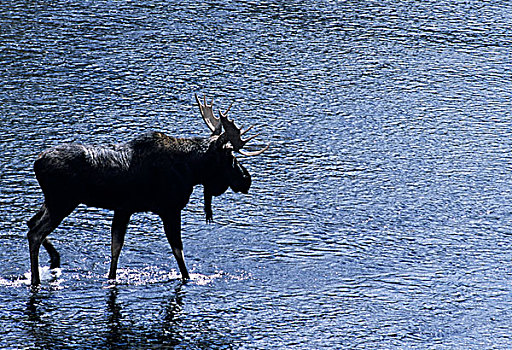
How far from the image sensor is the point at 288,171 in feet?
40.1

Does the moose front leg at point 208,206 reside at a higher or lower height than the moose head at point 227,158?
lower

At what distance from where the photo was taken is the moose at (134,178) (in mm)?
9352

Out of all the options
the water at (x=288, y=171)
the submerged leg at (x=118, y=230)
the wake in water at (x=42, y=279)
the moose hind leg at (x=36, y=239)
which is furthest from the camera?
the submerged leg at (x=118, y=230)

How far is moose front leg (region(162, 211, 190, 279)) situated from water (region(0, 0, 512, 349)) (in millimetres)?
172

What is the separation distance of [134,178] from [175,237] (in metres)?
0.64

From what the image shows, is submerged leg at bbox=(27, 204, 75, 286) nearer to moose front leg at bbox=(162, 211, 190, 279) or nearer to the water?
the water

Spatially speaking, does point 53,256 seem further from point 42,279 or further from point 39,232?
point 39,232

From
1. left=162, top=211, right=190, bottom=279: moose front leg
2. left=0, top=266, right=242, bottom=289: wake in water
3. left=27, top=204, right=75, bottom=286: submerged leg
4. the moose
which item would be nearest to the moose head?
the moose

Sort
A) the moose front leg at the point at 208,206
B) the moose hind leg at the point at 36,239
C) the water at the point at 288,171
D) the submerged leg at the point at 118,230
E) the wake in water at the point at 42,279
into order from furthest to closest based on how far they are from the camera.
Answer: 1. the moose front leg at the point at 208,206
2. the submerged leg at the point at 118,230
3. the wake in water at the point at 42,279
4. the moose hind leg at the point at 36,239
5. the water at the point at 288,171

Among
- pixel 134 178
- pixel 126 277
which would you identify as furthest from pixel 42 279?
pixel 134 178

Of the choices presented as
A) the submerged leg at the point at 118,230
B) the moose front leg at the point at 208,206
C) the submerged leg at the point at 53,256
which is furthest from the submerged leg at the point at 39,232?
the moose front leg at the point at 208,206

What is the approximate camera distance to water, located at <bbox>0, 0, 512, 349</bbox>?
9.03 m

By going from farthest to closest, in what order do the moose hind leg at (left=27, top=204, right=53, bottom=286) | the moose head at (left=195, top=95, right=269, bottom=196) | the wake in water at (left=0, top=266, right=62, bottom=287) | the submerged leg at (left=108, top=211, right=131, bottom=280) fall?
the moose head at (left=195, top=95, right=269, bottom=196) < the submerged leg at (left=108, top=211, right=131, bottom=280) < the wake in water at (left=0, top=266, right=62, bottom=287) < the moose hind leg at (left=27, top=204, right=53, bottom=286)

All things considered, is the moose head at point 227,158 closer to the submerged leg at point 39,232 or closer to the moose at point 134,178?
the moose at point 134,178
